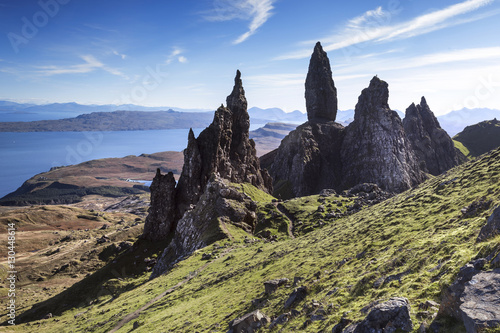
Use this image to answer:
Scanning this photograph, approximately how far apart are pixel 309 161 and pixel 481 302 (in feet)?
539

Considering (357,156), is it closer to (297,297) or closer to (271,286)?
(271,286)

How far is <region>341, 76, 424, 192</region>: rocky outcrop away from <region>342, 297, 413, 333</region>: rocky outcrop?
493 feet

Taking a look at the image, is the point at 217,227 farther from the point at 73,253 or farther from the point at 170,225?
the point at 73,253

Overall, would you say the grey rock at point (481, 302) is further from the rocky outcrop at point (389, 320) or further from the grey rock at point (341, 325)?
the grey rock at point (341, 325)

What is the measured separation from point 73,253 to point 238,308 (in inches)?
4535

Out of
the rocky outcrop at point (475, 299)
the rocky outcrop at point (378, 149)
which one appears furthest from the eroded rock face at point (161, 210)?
the rocky outcrop at point (378, 149)

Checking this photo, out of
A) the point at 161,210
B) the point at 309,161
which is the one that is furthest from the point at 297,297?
the point at 309,161

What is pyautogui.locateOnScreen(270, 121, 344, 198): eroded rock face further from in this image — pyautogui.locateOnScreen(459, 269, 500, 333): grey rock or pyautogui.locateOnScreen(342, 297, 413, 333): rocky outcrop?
pyautogui.locateOnScreen(459, 269, 500, 333): grey rock

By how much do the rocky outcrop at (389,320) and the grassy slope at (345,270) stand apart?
2.18 meters

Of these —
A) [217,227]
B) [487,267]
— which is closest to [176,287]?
[217,227]

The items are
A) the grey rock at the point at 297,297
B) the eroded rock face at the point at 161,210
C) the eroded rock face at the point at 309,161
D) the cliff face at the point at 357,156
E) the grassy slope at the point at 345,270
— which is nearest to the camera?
the grassy slope at the point at 345,270

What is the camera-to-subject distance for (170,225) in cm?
10531

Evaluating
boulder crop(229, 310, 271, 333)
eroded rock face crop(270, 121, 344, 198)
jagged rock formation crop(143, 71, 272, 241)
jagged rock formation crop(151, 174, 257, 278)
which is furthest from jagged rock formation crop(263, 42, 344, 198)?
boulder crop(229, 310, 271, 333)

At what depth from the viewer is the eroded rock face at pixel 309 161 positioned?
170375 mm
